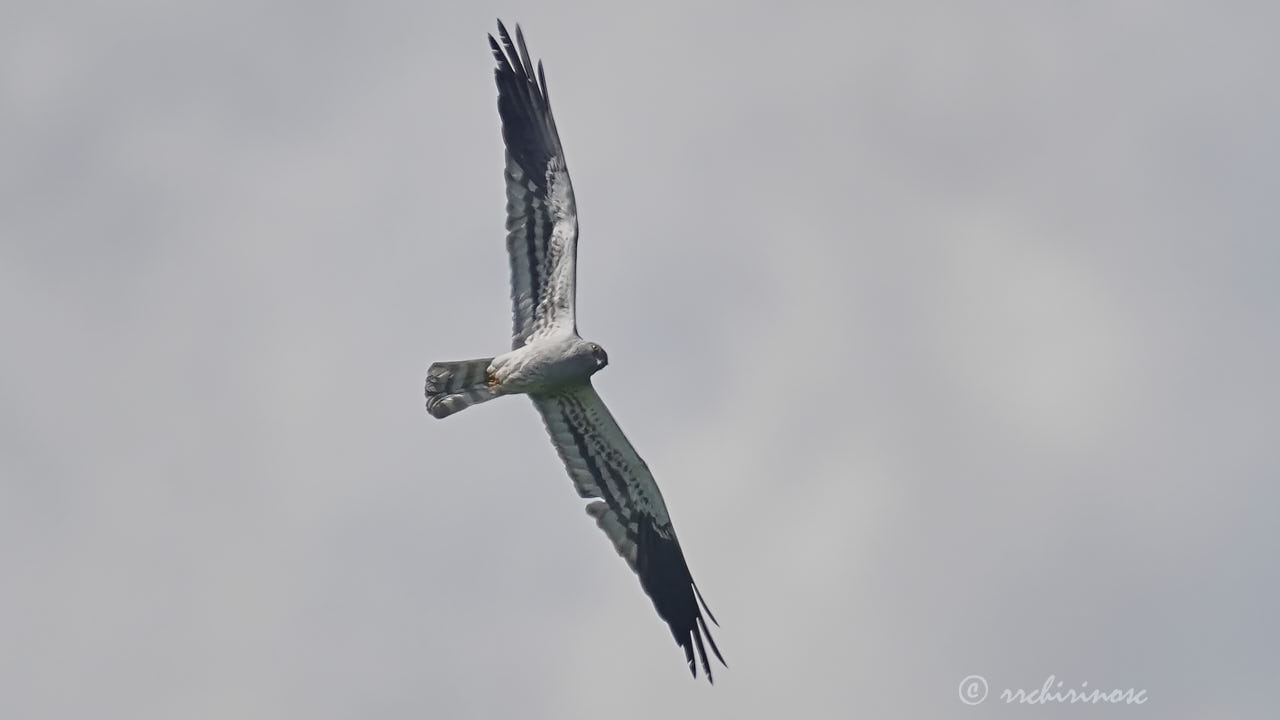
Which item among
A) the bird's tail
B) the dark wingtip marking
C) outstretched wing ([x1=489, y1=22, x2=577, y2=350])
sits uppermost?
outstretched wing ([x1=489, y1=22, x2=577, y2=350])

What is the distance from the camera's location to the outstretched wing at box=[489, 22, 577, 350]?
1747 cm

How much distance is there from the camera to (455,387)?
17.8m

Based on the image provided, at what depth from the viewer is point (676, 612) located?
59.9ft

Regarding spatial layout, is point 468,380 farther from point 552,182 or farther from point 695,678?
point 695,678

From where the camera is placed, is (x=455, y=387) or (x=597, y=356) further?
(x=455, y=387)

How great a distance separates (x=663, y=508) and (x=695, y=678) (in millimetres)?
2108

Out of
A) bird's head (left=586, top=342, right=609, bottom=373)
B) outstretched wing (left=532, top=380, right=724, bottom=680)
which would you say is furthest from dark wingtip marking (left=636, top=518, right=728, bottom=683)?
bird's head (left=586, top=342, right=609, bottom=373)

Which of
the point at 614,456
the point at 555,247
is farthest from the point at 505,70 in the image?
the point at 614,456

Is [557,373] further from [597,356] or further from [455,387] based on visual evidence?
[455,387]

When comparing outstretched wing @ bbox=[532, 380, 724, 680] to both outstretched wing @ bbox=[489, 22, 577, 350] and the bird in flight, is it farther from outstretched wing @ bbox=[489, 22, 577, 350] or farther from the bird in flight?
outstretched wing @ bbox=[489, 22, 577, 350]

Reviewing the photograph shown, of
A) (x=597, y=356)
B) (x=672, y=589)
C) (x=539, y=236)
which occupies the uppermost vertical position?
(x=539, y=236)

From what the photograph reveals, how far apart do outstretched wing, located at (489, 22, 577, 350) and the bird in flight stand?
0.5 inches

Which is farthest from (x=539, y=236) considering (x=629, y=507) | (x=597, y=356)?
(x=629, y=507)

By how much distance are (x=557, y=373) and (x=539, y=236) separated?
1728 millimetres
